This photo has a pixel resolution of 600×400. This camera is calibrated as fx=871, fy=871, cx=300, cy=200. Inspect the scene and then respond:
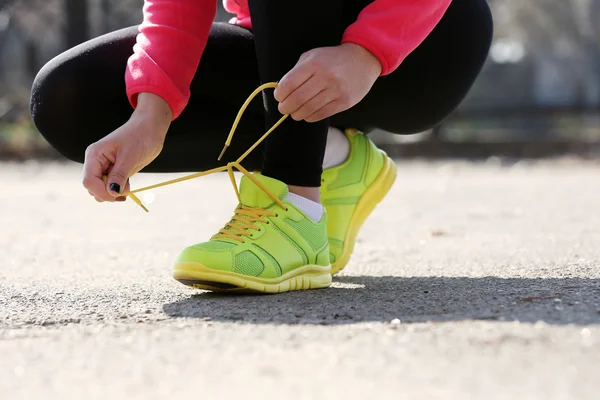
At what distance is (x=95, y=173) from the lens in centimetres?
126

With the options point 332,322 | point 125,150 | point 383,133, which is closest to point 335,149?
point 125,150

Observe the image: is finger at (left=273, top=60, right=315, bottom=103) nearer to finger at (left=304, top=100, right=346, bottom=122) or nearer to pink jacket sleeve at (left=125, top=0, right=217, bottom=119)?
finger at (left=304, top=100, right=346, bottom=122)

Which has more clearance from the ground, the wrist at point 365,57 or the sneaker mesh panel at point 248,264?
the wrist at point 365,57

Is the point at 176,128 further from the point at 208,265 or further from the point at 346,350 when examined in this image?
the point at 346,350

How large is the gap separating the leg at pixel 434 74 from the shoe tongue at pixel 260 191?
0.36m

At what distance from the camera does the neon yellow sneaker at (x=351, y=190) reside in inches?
60.2

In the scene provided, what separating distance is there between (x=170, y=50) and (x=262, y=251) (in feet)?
1.36

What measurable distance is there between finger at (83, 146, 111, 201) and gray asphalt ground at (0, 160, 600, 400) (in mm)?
161

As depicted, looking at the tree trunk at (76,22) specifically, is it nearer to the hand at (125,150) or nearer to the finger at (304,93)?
the hand at (125,150)

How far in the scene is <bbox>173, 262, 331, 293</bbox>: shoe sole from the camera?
4.04ft

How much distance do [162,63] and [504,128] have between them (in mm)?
9823

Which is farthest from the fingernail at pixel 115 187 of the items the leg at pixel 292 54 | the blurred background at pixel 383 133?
the blurred background at pixel 383 133

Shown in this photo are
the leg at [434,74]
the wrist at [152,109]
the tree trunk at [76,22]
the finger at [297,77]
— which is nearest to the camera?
the finger at [297,77]

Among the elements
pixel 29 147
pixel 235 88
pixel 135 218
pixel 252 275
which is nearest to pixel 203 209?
pixel 135 218
